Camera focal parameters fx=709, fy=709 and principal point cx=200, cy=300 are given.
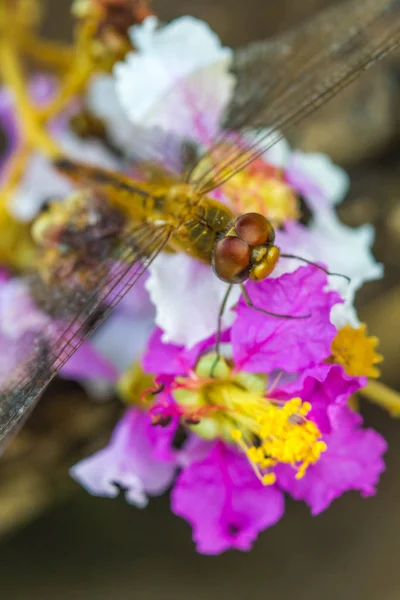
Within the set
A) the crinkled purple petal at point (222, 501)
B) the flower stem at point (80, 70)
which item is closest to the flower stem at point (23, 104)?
the flower stem at point (80, 70)

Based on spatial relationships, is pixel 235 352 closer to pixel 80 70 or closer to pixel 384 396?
pixel 384 396

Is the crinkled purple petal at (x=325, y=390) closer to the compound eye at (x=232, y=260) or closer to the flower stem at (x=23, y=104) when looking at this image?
the compound eye at (x=232, y=260)

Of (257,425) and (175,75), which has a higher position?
(175,75)

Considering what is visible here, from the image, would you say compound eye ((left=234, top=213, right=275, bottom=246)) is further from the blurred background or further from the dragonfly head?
the blurred background

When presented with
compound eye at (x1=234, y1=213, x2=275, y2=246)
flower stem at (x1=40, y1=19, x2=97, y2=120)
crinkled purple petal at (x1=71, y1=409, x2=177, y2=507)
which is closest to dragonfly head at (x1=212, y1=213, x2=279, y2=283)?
compound eye at (x1=234, y1=213, x2=275, y2=246)

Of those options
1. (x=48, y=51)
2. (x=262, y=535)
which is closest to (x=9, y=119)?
(x=48, y=51)

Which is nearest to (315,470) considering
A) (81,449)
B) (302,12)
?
(81,449)
